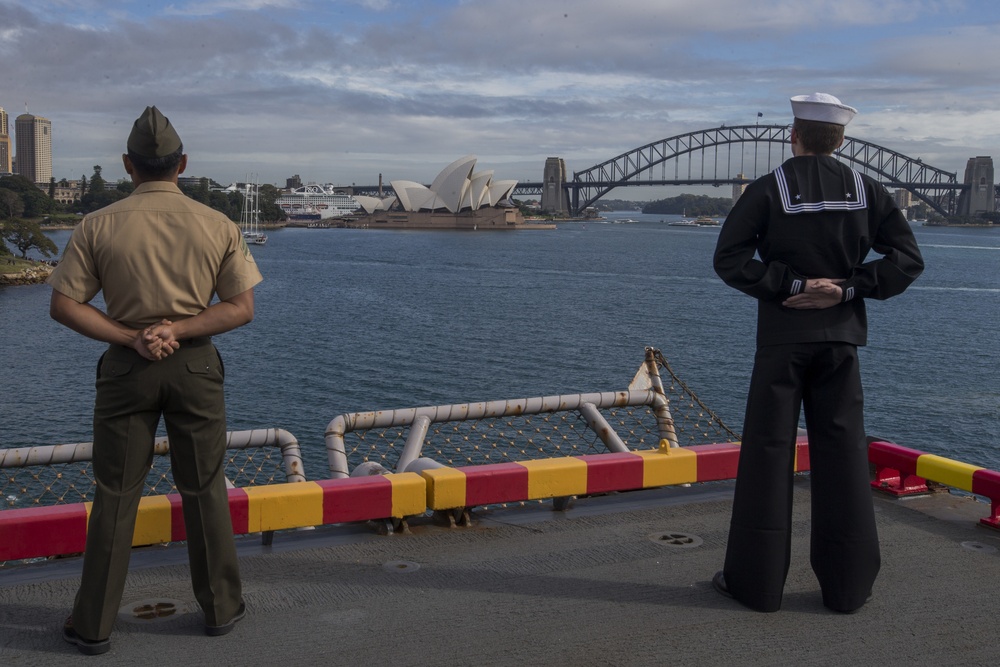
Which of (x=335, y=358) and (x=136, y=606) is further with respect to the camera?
(x=335, y=358)

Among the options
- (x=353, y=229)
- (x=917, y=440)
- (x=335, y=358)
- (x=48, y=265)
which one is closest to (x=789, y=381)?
(x=917, y=440)

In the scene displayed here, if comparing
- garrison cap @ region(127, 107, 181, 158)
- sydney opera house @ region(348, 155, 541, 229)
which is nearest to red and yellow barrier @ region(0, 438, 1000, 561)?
garrison cap @ region(127, 107, 181, 158)

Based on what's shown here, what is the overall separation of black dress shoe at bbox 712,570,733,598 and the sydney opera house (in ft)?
411

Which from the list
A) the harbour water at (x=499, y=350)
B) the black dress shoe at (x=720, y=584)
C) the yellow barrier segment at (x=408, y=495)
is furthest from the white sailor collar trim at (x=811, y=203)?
the harbour water at (x=499, y=350)

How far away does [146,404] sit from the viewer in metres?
3.01

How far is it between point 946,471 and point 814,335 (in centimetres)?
179

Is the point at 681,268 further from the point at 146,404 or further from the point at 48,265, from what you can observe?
the point at 146,404

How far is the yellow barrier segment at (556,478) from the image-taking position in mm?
4547

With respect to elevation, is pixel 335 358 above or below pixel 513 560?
below

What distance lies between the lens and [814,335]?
3402 mm

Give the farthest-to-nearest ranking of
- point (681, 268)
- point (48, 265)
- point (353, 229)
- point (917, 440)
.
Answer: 1. point (353, 229)
2. point (681, 268)
3. point (48, 265)
4. point (917, 440)

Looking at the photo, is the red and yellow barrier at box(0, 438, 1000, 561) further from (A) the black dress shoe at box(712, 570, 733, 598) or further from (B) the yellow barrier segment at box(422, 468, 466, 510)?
(A) the black dress shoe at box(712, 570, 733, 598)

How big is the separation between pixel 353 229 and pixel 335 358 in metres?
131

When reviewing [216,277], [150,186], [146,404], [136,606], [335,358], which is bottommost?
[335,358]
